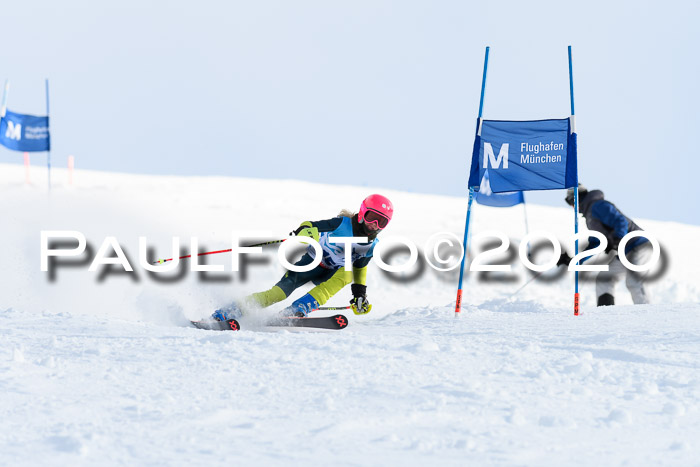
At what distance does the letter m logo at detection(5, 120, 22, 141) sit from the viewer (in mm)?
18547

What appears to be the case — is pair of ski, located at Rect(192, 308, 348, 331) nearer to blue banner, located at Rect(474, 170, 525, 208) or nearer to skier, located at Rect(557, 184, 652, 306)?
skier, located at Rect(557, 184, 652, 306)

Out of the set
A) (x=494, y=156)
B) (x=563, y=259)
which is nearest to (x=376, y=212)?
(x=494, y=156)

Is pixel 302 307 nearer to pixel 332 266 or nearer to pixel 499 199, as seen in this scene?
pixel 332 266

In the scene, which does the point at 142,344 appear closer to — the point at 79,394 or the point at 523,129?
the point at 79,394

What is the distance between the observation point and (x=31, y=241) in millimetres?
12984

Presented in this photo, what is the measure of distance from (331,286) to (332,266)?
26 cm

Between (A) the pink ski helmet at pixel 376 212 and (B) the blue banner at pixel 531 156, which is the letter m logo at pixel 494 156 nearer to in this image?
(B) the blue banner at pixel 531 156

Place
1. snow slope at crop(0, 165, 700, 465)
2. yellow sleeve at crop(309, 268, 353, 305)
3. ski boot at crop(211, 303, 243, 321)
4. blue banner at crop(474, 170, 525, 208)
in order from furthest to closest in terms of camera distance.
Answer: blue banner at crop(474, 170, 525, 208) → yellow sleeve at crop(309, 268, 353, 305) → ski boot at crop(211, 303, 243, 321) → snow slope at crop(0, 165, 700, 465)

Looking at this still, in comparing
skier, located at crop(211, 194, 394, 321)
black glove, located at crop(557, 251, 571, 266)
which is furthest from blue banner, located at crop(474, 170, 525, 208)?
skier, located at crop(211, 194, 394, 321)

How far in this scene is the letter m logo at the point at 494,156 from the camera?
282 inches

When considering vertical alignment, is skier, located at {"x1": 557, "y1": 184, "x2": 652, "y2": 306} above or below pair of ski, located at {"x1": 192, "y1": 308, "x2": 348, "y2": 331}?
above

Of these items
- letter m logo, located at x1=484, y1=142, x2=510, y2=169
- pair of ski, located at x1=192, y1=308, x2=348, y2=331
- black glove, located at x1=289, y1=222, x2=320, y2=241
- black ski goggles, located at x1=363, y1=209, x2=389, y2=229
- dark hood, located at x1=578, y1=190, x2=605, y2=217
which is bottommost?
pair of ski, located at x1=192, y1=308, x2=348, y2=331

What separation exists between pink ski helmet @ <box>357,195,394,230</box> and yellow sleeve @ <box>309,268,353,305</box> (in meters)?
0.56

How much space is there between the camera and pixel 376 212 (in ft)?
22.3
